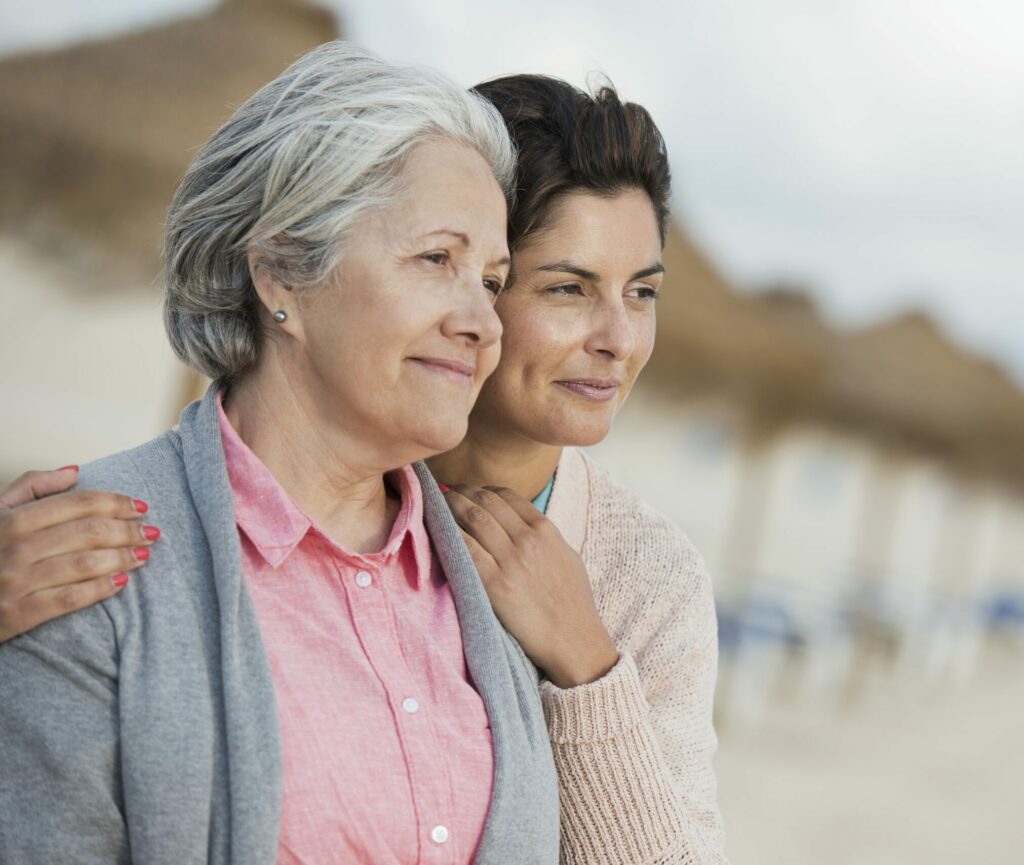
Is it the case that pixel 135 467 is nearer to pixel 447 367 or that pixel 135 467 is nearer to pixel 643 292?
pixel 447 367

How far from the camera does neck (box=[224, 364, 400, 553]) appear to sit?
6.04 feet

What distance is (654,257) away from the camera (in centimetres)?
230

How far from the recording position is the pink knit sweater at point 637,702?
1.97m

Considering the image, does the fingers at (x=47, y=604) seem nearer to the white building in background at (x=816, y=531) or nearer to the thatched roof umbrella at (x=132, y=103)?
the thatched roof umbrella at (x=132, y=103)

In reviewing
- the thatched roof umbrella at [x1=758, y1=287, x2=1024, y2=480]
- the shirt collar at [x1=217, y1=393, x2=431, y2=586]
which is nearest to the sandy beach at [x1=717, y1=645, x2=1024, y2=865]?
the thatched roof umbrella at [x1=758, y1=287, x2=1024, y2=480]

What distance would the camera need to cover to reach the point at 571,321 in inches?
87.3

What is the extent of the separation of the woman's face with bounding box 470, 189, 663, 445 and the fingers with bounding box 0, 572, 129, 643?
0.90 meters

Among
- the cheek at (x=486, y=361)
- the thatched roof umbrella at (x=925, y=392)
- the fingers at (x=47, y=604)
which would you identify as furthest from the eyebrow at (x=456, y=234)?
the thatched roof umbrella at (x=925, y=392)

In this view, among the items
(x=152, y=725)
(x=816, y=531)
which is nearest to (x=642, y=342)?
(x=152, y=725)

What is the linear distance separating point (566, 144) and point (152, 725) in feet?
4.06

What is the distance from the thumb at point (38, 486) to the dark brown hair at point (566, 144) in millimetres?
868

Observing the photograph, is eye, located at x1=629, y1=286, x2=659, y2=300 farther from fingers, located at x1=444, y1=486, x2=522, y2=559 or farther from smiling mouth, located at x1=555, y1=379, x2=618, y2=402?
fingers, located at x1=444, y1=486, x2=522, y2=559

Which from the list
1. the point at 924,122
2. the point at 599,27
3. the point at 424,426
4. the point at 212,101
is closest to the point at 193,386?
the point at 212,101

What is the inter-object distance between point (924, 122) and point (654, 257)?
38.8ft
